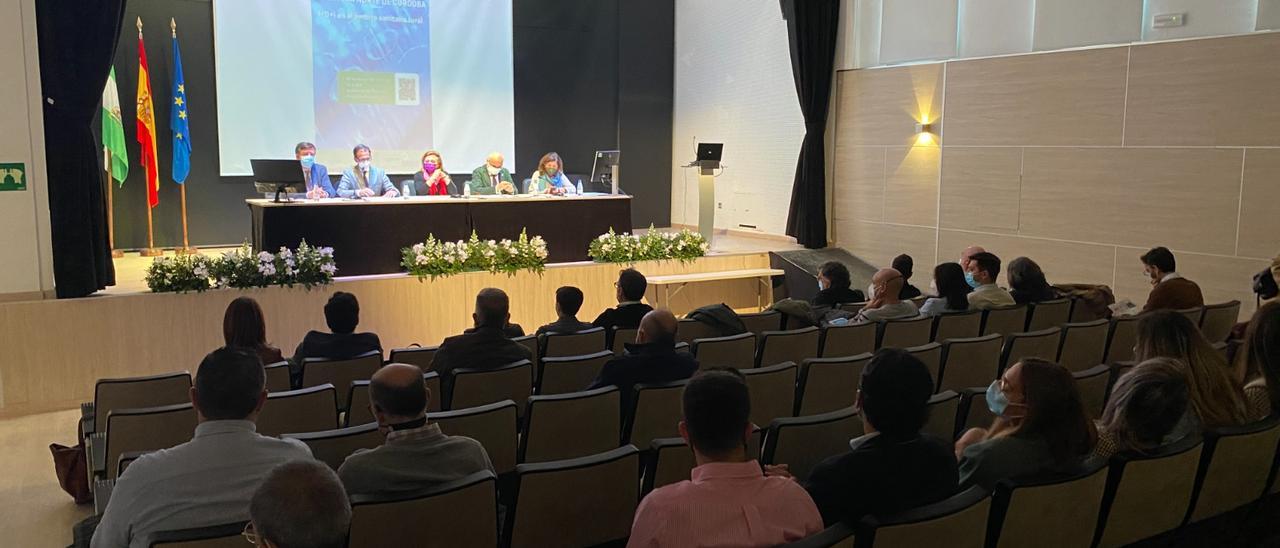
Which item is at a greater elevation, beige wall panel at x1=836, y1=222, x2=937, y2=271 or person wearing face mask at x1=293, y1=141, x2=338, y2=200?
person wearing face mask at x1=293, y1=141, x2=338, y2=200

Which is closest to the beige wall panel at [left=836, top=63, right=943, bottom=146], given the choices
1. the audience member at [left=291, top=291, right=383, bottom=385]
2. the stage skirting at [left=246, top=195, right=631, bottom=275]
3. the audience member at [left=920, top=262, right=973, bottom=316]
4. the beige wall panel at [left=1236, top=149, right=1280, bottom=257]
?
the stage skirting at [left=246, top=195, right=631, bottom=275]

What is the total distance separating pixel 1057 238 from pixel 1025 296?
Answer: 278cm

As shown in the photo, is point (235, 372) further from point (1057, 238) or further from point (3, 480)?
point (1057, 238)

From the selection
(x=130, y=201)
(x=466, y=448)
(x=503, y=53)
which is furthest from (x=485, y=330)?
(x=503, y=53)

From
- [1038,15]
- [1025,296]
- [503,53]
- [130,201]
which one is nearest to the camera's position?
[1025,296]

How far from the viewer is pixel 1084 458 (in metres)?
2.54

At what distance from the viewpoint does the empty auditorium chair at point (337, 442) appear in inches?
109

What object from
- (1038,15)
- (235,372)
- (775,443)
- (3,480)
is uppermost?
(1038,15)

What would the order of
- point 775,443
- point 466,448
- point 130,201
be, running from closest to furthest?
point 466,448 → point 775,443 → point 130,201

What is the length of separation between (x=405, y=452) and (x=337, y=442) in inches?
17.8

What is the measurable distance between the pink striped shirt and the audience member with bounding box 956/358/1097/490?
27.3 inches

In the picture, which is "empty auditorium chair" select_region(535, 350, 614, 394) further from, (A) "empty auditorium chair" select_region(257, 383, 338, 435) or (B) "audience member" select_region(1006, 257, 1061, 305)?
(B) "audience member" select_region(1006, 257, 1061, 305)

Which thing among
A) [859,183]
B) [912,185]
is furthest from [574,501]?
[859,183]

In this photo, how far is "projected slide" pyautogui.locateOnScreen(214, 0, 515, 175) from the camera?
988cm
